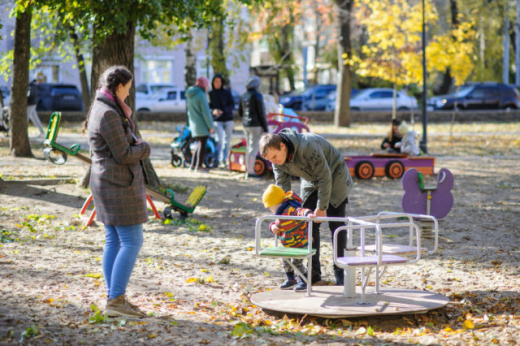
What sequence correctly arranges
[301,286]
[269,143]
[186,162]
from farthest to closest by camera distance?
[186,162], [301,286], [269,143]

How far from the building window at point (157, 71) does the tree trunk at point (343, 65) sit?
55.5 ft

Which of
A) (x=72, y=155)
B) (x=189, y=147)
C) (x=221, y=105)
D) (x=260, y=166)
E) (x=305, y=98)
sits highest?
(x=305, y=98)

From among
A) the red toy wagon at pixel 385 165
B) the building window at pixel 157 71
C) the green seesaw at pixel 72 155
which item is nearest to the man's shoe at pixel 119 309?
the green seesaw at pixel 72 155

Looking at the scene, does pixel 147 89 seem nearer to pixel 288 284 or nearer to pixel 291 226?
pixel 288 284

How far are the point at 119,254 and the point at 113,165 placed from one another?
0.65 meters

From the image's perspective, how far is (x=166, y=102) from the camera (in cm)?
3338

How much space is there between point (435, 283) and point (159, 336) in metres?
2.93

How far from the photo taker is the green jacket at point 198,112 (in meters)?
12.9

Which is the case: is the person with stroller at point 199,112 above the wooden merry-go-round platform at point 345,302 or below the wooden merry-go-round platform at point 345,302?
above

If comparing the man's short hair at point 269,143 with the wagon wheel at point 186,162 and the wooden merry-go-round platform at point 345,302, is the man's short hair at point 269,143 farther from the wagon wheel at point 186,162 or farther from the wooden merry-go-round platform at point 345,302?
the wagon wheel at point 186,162

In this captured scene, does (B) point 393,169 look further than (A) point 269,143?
Yes

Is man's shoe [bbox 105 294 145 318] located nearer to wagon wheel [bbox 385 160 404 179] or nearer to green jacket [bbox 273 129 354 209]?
green jacket [bbox 273 129 354 209]

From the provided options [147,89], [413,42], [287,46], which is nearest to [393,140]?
[413,42]

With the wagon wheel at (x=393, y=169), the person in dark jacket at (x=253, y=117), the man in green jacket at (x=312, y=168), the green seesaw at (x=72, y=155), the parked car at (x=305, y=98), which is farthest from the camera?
the parked car at (x=305, y=98)
